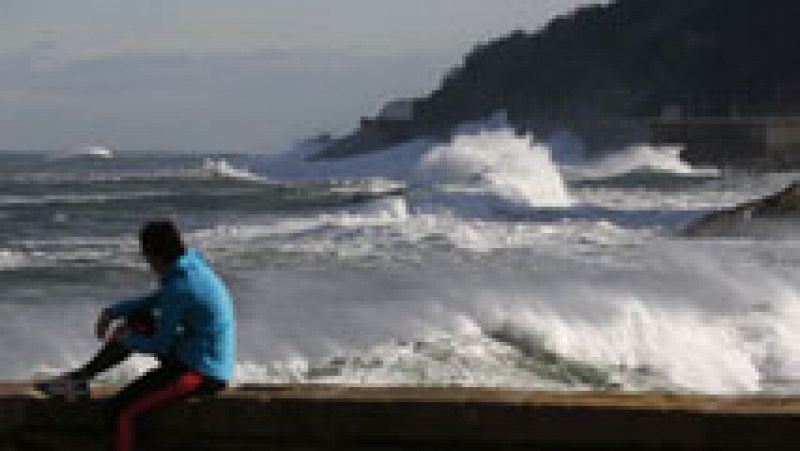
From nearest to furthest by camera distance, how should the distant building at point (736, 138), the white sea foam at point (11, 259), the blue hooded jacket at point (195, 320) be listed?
the blue hooded jacket at point (195, 320) → the white sea foam at point (11, 259) → the distant building at point (736, 138)

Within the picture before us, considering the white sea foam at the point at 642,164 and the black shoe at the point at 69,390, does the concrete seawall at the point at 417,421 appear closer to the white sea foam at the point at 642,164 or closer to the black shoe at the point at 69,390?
the black shoe at the point at 69,390

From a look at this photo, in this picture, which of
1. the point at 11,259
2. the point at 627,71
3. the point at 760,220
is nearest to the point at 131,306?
the point at 760,220

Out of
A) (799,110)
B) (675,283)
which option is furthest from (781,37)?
(675,283)

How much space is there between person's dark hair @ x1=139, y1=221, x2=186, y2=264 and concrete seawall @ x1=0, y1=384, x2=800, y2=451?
531mm

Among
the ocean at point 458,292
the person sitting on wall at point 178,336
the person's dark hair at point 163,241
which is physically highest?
the person's dark hair at point 163,241

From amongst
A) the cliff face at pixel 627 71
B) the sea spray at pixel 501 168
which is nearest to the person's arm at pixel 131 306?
→ the sea spray at pixel 501 168

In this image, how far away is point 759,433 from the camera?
5.71 meters

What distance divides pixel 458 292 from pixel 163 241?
1390cm

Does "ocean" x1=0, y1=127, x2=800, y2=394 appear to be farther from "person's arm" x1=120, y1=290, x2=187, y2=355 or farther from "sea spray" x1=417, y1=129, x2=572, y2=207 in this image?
"person's arm" x1=120, y1=290, x2=187, y2=355

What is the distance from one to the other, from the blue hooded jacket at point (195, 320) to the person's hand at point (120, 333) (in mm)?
152

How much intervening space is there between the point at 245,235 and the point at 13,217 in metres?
17.9


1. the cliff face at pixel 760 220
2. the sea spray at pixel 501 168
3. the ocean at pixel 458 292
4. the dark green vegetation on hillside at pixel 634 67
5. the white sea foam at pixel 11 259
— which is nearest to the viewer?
the ocean at pixel 458 292

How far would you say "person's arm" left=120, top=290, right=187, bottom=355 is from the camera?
6.02 m

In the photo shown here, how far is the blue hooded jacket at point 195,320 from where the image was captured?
5996mm
